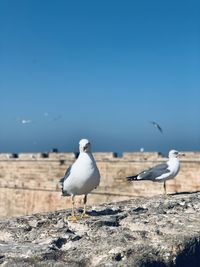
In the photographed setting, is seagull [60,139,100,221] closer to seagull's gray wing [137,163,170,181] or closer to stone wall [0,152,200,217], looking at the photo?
seagull's gray wing [137,163,170,181]

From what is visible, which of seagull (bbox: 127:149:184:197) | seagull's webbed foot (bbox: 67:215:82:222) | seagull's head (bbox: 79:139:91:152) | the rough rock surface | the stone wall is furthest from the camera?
the stone wall

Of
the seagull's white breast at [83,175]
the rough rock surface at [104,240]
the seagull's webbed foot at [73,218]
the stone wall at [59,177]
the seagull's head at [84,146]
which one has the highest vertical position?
the stone wall at [59,177]

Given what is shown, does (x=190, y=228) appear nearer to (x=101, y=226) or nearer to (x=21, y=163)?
(x=101, y=226)

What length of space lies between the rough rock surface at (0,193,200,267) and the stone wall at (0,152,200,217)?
1049 cm

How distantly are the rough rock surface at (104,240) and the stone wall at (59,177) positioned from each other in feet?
34.4

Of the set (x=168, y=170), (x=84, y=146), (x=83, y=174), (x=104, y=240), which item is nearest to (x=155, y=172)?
(x=168, y=170)

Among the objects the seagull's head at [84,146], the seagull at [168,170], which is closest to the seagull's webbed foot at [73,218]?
the seagull's head at [84,146]

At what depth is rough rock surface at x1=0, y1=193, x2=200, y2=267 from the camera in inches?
131

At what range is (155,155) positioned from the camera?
18.1m

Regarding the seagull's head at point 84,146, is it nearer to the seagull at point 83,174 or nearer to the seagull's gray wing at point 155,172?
the seagull at point 83,174

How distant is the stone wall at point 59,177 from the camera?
15492 millimetres

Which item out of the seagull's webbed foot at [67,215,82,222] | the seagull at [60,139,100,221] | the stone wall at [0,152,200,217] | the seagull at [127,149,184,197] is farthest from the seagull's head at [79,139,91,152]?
the stone wall at [0,152,200,217]

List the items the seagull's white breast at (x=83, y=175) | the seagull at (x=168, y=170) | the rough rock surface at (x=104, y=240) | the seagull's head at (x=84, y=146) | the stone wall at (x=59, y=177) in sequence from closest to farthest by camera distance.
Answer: the rough rock surface at (x=104, y=240), the seagull's white breast at (x=83, y=175), the seagull's head at (x=84, y=146), the seagull at (x=168, y=170), the stone wall at (x=59, y=177)

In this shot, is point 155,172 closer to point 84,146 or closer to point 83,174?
point 84,146
